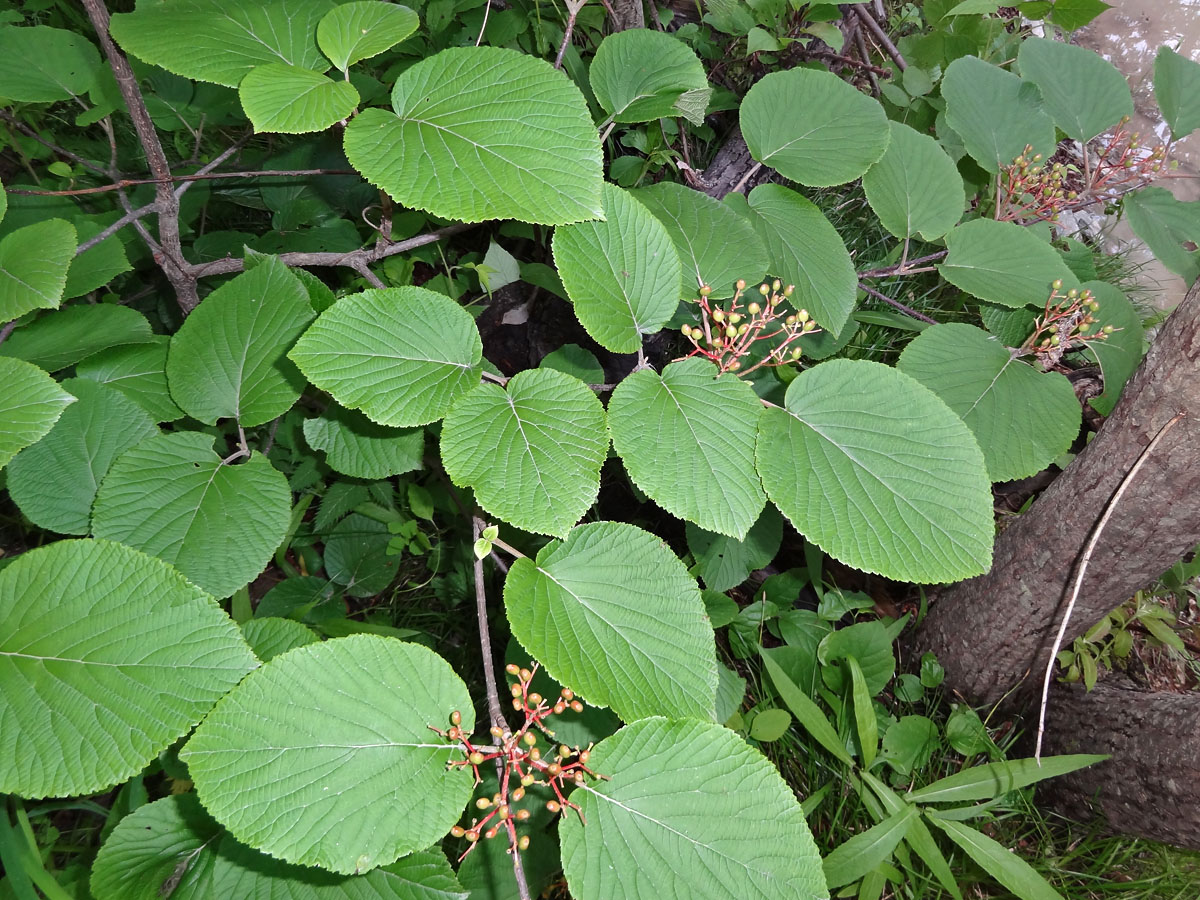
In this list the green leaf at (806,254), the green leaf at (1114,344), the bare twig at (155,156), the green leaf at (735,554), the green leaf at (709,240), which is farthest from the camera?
the green leaf at (735,554)

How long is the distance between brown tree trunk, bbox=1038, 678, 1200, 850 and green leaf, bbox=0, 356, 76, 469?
2277mm

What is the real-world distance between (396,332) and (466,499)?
0.56 meters

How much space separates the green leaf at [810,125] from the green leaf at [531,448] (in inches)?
28.5

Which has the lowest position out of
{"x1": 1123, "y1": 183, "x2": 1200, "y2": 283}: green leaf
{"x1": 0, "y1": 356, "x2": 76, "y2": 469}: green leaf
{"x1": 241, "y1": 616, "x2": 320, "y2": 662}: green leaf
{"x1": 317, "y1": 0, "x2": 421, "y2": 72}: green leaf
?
{"x1": 241, "y1": 616, "x2": 320, "y2": 662}: green leaf

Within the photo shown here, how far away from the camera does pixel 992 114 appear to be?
1.81 metres

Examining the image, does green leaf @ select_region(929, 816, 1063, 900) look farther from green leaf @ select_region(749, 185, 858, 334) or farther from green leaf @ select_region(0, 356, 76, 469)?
green leaf @ select_region(0, 356, 76, 469)

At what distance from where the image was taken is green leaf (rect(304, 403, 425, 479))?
1.33 metres

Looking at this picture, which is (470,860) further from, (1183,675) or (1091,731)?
(1183,675)

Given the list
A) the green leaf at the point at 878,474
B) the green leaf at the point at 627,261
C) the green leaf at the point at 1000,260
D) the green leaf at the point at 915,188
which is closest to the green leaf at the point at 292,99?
the green leaf at the point at 627,261

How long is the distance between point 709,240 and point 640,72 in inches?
15.6

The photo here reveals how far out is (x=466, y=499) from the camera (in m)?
1.54

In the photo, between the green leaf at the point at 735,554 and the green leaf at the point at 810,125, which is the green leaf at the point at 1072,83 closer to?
the green leaf at the point at 810,125

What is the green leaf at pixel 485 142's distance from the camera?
0.93 metres

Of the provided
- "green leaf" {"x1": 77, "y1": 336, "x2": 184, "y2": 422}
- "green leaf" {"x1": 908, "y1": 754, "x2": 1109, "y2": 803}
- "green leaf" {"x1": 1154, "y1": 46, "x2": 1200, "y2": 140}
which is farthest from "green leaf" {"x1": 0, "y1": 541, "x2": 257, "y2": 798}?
"green leaf" {"x1": 1154, "y1": 46, "x2": 1200, "y2": 140}
